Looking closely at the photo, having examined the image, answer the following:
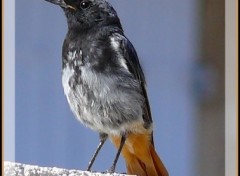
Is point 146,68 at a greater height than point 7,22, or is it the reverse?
point 7,22

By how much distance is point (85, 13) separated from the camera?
1.86 m

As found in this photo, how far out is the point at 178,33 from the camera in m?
1.94

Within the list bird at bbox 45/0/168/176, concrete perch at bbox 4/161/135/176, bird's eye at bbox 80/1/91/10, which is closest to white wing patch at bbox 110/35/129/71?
bird at bbox 45/0/168/176

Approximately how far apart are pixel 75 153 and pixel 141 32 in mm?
413

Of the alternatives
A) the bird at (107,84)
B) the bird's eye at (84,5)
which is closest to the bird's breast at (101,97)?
the bird at (107,84)

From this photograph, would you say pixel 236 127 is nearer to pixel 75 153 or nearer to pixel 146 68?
pixel 146 68

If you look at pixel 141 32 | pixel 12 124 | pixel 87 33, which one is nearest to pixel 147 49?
pixel 141 32

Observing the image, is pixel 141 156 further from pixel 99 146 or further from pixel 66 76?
pixel 66 76

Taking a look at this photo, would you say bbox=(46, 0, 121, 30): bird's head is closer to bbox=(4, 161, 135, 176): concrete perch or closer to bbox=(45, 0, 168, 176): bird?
bbox=(45, 0, 168, 176): bird

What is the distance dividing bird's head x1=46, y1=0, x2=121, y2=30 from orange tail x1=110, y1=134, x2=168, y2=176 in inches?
13.4

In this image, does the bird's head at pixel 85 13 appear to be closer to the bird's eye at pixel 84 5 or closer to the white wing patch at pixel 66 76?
the bird's eye at pixel 84 5

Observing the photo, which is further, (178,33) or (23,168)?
(178,33)

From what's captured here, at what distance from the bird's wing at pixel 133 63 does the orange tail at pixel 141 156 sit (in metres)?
0.06

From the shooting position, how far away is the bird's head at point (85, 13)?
73.1 inches
